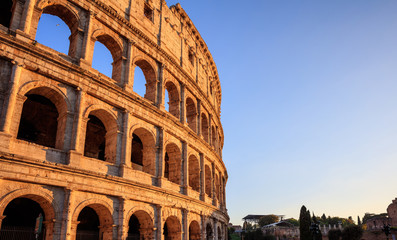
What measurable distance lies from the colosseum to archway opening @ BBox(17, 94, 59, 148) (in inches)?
1.8

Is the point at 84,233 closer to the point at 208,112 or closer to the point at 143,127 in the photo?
the point at 143,127

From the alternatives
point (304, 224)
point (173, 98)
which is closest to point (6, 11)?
point (173, 98)

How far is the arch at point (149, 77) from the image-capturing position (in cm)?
1638

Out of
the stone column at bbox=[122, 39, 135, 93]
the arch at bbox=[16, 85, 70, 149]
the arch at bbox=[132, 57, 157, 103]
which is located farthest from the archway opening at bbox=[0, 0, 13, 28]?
the arch at bbox=[132, 57, 157, 103]

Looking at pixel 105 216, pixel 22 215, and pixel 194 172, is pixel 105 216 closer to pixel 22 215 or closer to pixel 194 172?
pixel 22 215

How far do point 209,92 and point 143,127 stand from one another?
11641 mm

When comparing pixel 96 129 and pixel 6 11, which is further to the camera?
pixel 96 129

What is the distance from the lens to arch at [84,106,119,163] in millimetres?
13047

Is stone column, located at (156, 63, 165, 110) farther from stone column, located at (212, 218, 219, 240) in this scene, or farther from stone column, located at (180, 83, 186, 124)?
stone column, located at (212, 218, 219, 240)

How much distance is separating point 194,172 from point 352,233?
3598cm

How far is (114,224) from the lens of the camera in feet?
39.5

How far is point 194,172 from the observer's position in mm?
19562

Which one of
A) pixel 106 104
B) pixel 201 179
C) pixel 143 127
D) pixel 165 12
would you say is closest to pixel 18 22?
pixel 106 104

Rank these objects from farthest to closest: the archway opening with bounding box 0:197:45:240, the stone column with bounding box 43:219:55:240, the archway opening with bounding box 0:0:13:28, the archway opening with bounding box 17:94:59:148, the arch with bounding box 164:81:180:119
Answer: the arch with bounding box 164:81:180:119 < the archway opening with bounding box 0:0:13:28 < the archway opening with bounding box 17:94:59:148 < the archway opening with bounding box 0:197:45:240 < the stone column with bounding box 43:219:55:240
